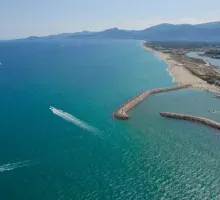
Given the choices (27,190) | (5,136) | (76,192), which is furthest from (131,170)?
(5,136)

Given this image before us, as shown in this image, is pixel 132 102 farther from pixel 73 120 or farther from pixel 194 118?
pixel 73 120

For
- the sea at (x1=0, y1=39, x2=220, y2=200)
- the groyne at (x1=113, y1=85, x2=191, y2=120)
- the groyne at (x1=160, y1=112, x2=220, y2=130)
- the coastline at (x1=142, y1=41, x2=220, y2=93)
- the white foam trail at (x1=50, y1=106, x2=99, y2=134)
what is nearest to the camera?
the sea at (x1=0, y1=39, x2=220, y2=200)

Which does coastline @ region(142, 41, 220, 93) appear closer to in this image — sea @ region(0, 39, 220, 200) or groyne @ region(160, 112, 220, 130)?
sea @ region(0, 39, 220, 200)

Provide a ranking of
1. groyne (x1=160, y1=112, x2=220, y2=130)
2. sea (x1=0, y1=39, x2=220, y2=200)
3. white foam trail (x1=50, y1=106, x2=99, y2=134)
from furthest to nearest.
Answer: groyne (x1=160, y1=112, x2=220, y2=130)
white foam trail (x1=50, y1=106, x2=99, y2=134)
sea (x1=0, y1=39, x2=220, y2=200)

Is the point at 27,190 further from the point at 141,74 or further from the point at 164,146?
the point at 141,74

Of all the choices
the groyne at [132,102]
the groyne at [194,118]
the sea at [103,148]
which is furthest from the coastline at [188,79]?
the groyne at [194,118]

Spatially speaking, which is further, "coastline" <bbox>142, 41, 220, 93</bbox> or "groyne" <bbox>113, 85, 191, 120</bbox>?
"coastline" <bbox>142, 41, 220, 93</bbox>

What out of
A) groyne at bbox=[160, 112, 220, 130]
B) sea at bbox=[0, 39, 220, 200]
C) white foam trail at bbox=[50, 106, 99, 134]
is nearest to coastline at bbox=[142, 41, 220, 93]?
Result: sea at bbox=[0, 39, 220, 200]
